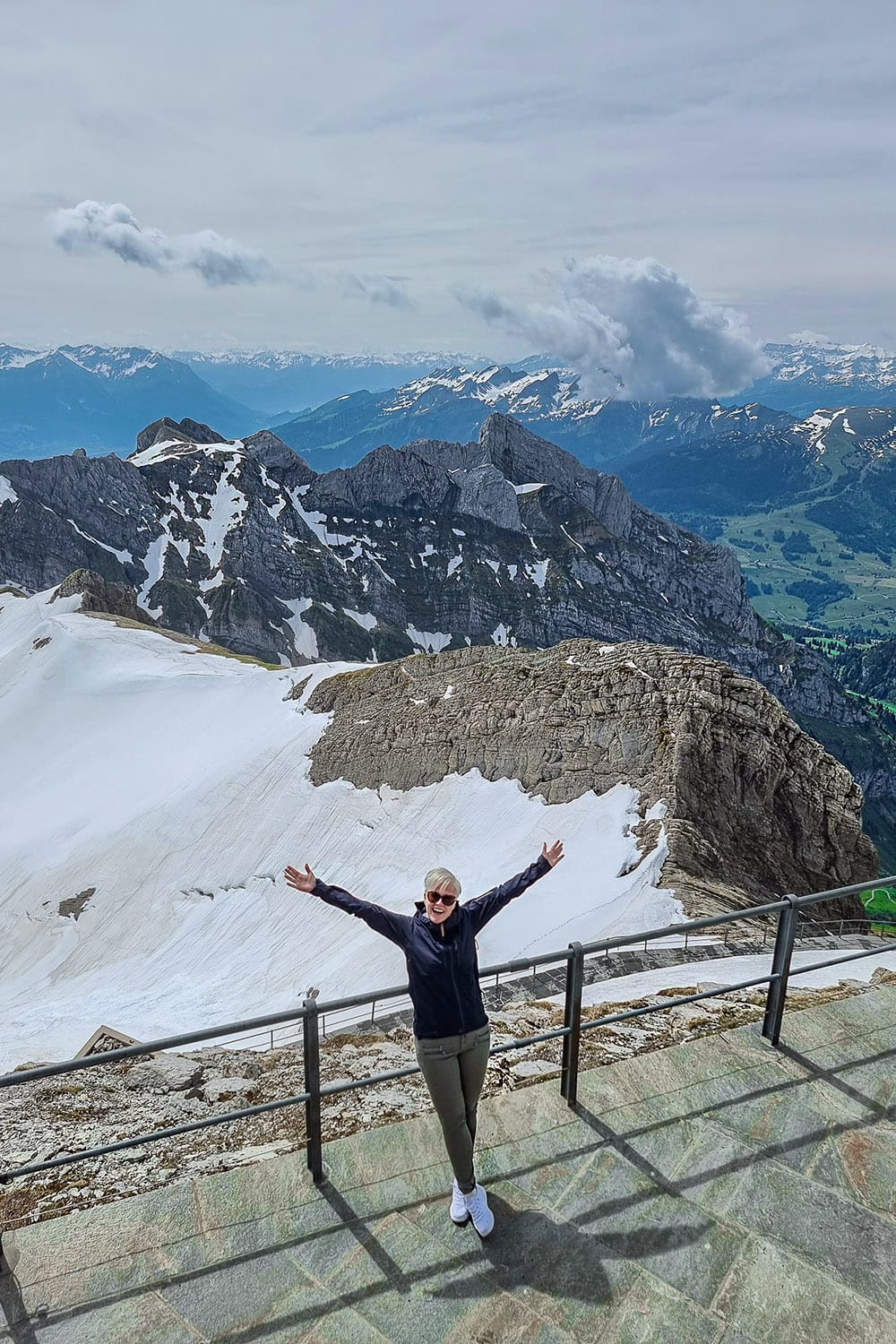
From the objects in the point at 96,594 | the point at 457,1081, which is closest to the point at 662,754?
the point at 457,1081

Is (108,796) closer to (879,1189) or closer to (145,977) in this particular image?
(145,977)

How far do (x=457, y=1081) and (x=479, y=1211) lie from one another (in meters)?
1.14

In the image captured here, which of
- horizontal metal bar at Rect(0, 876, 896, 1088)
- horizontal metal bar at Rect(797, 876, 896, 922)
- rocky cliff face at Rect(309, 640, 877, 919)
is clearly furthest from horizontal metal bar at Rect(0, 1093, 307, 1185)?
rocky cliff face at Rect(309, 640, 877, 919)

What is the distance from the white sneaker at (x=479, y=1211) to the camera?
674 cm

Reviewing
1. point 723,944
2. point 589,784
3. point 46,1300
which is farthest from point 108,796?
point 46,1300

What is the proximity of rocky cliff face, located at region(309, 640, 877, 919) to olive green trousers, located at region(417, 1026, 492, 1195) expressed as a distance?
19.8 metres

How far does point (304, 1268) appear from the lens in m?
6.57

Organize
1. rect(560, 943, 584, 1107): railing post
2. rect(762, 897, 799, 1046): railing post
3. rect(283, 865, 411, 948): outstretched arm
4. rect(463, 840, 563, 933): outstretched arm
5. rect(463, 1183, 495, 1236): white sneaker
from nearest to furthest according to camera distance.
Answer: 1. rect(463, 1183, 495, 1236): white sneaker
2. rect(283, 865, 411, 948): outstretched arm
3. rect(463, 840, 563, 933): outstretched arm
4. rect(560, 943, 584, 1107): railing post
5. rect(762, 897, 799, 1046): railing post

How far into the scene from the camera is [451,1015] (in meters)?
6.63

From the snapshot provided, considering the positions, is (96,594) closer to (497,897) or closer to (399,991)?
(399,991)

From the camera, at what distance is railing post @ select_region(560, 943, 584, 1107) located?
773cm

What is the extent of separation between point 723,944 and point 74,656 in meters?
81.4

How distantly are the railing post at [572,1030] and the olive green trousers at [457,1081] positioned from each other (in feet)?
4.08

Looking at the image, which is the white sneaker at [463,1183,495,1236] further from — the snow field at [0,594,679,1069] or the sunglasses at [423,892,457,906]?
the snow field at [0,594,679,1069]
